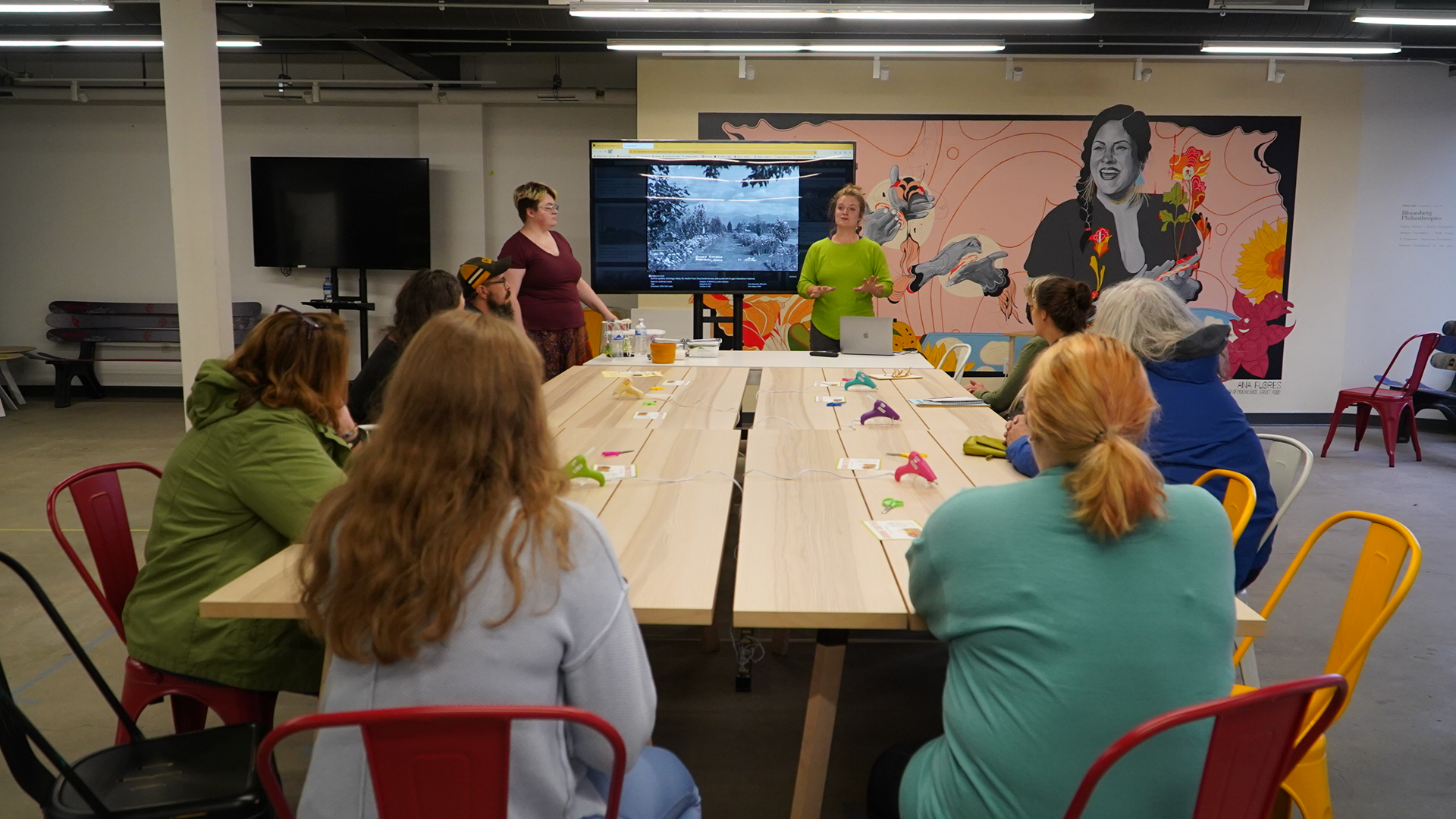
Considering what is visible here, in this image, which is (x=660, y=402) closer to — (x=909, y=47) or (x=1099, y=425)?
(x=1099, y=425)

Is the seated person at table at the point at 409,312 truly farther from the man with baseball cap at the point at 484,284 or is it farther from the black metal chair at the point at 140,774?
the black metal chair at the point at 140,774

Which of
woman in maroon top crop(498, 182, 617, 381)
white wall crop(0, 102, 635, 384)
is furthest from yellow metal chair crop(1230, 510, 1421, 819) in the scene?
white wall crop(0, 102, 635, 384)

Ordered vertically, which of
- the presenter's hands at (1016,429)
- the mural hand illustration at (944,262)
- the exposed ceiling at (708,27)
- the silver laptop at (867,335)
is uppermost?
the exposed ceiling at (708,27)

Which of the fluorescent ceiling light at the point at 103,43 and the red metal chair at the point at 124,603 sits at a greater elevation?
the fluorescent ceiling light at the point at 103,43

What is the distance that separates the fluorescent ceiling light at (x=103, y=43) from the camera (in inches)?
266

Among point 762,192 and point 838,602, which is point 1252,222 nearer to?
point 762,192

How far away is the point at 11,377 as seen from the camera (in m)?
8.28

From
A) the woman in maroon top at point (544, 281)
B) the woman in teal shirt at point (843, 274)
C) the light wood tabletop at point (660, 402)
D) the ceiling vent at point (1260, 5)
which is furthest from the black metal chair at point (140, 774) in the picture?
the ceiling vent at point (1260, 5)

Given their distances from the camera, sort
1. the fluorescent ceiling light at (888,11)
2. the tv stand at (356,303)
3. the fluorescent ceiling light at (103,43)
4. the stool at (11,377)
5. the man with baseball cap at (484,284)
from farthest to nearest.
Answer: the tv stand at (356,303)
the stool at (11,377)
the fluorescent ceiling light at (103,43)
the fluorescent ceiling light at (888,11)
the man with baseball cap at (484,284)

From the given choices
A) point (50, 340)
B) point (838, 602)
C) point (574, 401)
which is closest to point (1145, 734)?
point (838, 602)

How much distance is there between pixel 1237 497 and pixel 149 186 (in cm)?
903

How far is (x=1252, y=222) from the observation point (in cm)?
772

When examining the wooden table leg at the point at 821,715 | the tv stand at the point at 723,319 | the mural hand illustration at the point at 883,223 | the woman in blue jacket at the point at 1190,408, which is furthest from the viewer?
the mural hand illustration at the point at 883,223

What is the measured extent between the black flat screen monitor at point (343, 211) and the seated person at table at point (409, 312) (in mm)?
5265
